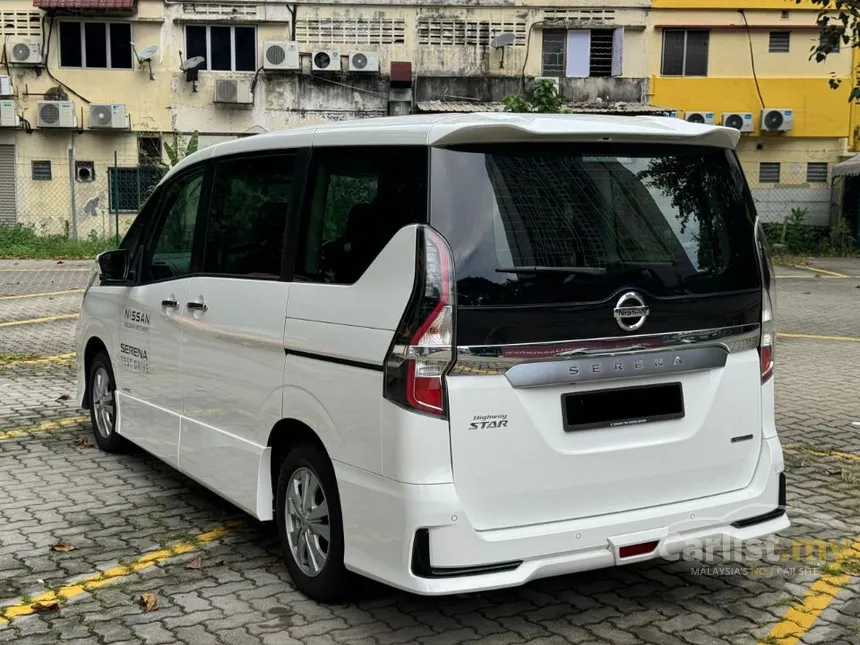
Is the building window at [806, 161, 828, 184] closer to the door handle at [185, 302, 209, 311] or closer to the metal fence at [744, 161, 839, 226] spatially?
the metal fence at [744, 161, 839, 226]

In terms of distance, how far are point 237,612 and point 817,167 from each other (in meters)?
27.4

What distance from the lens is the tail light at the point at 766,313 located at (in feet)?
13.6

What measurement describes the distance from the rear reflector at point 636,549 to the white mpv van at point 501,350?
0.04ft

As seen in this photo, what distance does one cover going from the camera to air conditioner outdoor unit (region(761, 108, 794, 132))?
27.2m

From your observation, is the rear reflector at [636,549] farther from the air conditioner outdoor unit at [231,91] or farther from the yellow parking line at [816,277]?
the air conditioner outdoor unit at [231,91]

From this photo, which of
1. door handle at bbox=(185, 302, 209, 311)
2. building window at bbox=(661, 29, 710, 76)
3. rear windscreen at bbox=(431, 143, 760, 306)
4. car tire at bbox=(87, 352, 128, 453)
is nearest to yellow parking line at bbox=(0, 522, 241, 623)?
door handle at bbox=(185, 302, 209, 311)

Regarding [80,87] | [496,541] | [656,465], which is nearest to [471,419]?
[496,541]

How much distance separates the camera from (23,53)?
2592 centimetres

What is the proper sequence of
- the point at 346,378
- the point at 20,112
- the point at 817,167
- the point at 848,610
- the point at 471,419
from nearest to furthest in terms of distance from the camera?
the point at 471,419, the point at 346,378, the point at 848,610, the point at 20,112, the point at 817,167

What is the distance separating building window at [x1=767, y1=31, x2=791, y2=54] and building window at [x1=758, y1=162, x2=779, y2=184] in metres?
3.11

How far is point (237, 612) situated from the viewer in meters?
4.15

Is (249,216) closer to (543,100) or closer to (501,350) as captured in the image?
(501,350)

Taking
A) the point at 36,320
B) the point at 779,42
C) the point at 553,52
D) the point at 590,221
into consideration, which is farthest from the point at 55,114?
the point at 590,221

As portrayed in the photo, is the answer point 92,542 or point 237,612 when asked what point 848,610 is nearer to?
point 237,612
